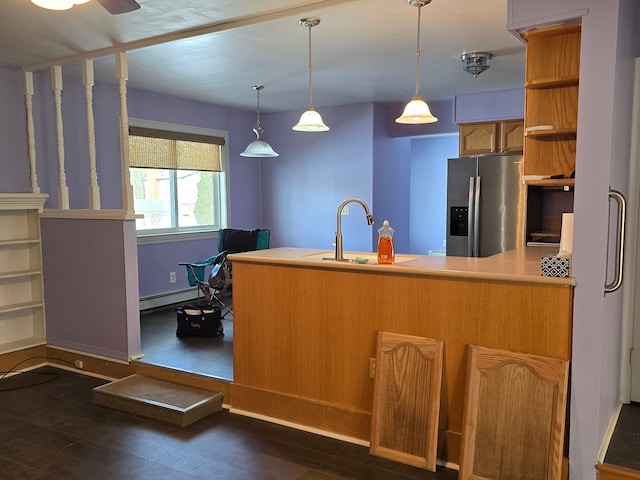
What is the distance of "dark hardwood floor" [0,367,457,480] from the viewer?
260cm

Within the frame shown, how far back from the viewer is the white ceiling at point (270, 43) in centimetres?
311

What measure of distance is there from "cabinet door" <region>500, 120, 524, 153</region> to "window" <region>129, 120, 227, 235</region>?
3.21 meters

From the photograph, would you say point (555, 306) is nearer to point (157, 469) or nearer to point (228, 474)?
point (228, 474)

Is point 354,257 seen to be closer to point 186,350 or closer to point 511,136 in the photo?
point 186,350

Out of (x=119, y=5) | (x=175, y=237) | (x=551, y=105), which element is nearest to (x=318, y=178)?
(x=175, y=237)

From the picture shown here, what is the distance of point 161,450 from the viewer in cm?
287

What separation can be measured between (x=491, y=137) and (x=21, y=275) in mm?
4639

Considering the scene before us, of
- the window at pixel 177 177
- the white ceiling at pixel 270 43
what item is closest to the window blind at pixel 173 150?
the window at pixel 177 177

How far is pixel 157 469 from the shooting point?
2.65 m

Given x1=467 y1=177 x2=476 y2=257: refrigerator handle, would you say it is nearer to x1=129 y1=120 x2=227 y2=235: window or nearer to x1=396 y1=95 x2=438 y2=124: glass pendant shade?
x1=396 y1=95 x2=438 y2=124: glass pendant shade

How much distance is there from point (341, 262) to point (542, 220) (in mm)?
2291

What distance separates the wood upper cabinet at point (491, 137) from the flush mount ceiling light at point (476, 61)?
1.41 metres

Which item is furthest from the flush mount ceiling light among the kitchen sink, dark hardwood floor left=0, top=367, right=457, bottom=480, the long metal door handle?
dark hardwood floor left=0, top=367, right=457, bottom=480

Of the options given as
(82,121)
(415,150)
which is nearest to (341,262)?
(82,121)
